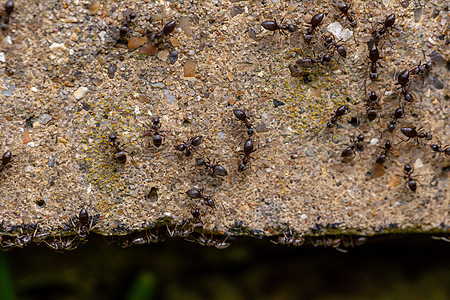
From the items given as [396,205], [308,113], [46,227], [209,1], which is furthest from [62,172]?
[396,205]

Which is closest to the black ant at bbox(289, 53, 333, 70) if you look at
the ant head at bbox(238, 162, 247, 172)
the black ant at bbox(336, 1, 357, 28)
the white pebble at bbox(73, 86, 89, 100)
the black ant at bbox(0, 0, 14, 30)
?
the black ant at bbox(336, 1, 357, 28)

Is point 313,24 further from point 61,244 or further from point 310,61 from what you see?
point 61,244

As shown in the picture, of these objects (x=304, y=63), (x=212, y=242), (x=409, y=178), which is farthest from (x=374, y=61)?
(x=212, y=242)

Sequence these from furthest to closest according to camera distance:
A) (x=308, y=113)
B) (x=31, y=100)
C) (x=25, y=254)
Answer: (x=25, y=254) → (x=308, y=113) → (x=31, y=100)

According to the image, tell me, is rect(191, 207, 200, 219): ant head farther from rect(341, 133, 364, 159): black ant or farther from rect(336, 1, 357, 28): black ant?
rect(336, 1, 357, 28): black ant

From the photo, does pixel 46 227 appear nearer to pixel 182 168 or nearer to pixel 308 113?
pixel 182 168
